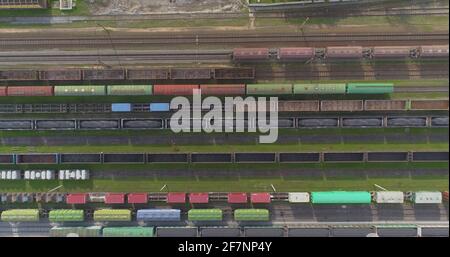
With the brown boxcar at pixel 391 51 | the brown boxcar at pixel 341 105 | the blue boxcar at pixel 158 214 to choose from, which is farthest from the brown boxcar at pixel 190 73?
the brown boxcar at pixel 391 51

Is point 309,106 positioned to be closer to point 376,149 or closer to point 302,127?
point 302,127

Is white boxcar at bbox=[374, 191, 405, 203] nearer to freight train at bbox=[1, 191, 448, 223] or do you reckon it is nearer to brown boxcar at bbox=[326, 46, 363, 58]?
freight train at bbox=[1, 191, 448, 223]

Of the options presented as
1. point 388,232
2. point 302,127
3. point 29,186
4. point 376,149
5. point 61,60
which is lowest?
point 388,232

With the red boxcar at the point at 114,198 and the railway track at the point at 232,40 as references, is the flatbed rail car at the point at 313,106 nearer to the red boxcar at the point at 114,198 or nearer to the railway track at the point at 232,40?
the railway track at the point at 232,40

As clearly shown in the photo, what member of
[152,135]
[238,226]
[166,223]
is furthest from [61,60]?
[238,226]

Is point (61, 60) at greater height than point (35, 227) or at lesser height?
greater

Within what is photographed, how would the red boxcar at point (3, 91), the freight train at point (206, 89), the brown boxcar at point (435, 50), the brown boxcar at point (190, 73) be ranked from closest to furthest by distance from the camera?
the brown boxcar at point (435, 50)
the freight train at point (206, 89)
the brown boxcar at point (190, 73)
the red boxcar at point (3, 91)
